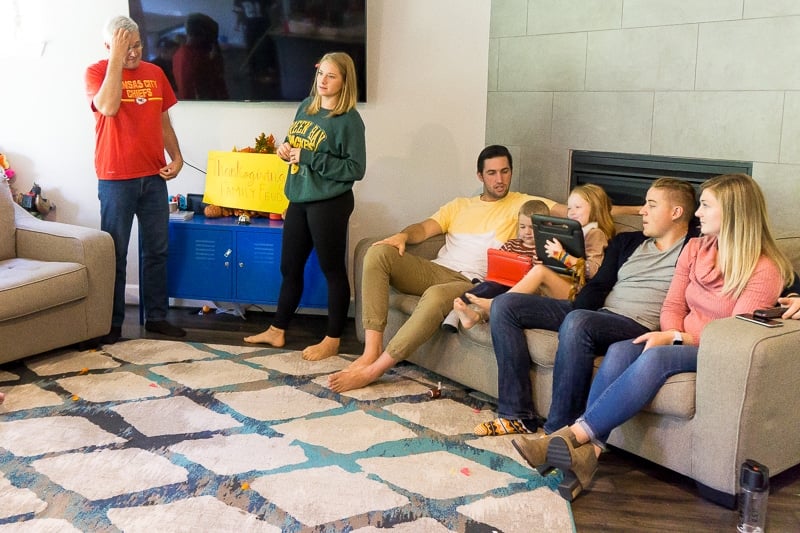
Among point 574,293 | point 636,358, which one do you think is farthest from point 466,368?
point 636,358

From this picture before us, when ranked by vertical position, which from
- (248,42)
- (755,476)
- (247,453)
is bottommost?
(247,453)

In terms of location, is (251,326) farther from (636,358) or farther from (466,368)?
(636,358)

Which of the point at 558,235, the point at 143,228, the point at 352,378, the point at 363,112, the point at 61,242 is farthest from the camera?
the point at 363,112

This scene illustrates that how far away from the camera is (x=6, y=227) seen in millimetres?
3910

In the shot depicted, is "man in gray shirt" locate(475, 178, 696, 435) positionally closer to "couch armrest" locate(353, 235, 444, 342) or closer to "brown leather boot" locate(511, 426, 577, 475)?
"brown leather boot" locate(511, 426, 577, 475)

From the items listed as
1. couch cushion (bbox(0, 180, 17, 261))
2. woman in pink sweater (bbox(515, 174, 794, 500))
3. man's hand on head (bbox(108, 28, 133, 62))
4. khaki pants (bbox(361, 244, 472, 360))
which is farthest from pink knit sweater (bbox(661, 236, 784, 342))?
couch cushion (bbox(0, 180, 17, 261))

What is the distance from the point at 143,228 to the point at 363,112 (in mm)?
1238

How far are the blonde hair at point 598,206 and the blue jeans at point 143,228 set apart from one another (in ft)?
6.45

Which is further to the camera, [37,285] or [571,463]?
[37,285]

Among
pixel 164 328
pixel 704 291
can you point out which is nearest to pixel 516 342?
pixel 704 291

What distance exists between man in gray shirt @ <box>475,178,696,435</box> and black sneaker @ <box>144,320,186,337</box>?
1.73 metres

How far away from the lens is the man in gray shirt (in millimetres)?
2762

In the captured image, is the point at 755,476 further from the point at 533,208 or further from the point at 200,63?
the point at 200,63

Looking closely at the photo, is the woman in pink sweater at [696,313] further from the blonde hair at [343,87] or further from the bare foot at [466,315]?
the blonde hair at [343,87]
